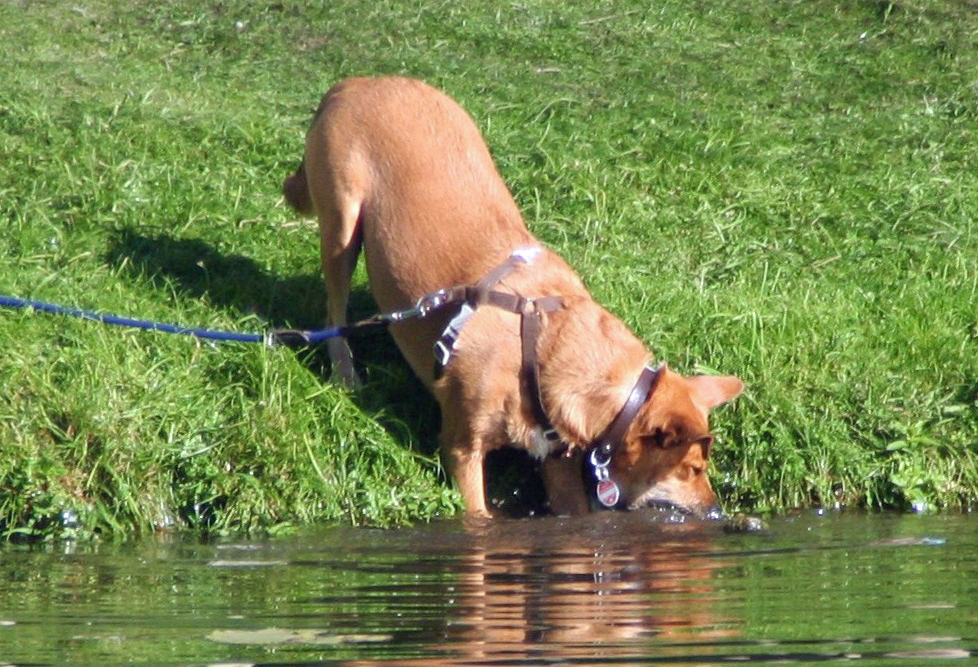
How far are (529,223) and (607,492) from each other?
2.41 meters

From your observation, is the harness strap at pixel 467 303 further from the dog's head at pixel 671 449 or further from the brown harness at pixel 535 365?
the dog's head at pixel 671 449

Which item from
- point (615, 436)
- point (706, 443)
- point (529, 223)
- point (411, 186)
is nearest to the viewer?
point (706, 443)

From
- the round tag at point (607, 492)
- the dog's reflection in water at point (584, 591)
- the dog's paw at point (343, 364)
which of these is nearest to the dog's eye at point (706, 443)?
the dog's reflection in water at point (584, 591)

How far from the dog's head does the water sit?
0.16 meters

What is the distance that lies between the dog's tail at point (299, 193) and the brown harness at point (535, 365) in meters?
1.42

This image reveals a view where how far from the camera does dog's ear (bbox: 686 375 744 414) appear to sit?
6973mm

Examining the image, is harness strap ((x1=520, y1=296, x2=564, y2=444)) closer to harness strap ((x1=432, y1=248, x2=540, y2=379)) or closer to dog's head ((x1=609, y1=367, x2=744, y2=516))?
harness strap ((x1=432, y1=248, x2=540, y2=379))

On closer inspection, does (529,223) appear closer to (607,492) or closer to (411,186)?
(411,186)

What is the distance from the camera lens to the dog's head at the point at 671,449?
6848 mm

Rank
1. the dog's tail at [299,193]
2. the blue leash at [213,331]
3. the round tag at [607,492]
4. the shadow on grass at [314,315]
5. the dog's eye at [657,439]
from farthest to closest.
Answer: the dog's tail at [299,193] < the shadow on grass at [314,315] < the blue leash at [213,331] < the round tag at [607,492] < the dog's eye at [657,439]

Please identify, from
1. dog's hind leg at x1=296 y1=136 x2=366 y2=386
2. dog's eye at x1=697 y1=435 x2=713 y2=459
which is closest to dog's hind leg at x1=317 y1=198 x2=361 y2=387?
dog's hind leg at x1=296 y1=136 x2=366 y2=386

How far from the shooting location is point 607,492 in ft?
23.0

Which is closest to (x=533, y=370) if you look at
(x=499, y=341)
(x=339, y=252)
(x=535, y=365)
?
(x=535, y=365)

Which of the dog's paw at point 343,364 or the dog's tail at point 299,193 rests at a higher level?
the dog's tail at point 299,193
